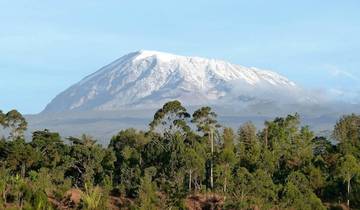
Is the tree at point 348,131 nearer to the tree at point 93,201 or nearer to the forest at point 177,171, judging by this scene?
the forest at point 177,171

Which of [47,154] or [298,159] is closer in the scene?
[47,154]

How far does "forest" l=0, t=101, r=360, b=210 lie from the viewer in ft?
156

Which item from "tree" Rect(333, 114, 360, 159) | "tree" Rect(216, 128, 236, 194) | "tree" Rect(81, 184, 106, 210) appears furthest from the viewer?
"tree" Rect(333, 114, 360, 159)

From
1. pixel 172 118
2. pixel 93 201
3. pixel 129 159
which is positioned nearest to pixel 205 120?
pixel 172 118

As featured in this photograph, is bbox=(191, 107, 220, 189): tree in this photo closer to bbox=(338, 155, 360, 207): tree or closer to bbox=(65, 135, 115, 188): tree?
bbox=(65, 135, 115, 188): tree

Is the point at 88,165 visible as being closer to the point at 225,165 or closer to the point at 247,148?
the point at 225,165

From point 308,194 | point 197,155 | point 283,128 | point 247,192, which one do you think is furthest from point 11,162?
point 283,128

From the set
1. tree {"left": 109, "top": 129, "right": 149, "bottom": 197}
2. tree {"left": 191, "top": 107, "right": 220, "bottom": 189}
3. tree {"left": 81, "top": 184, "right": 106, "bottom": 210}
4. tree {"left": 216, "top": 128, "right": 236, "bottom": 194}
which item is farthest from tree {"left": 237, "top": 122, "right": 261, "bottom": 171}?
tree {"left": 81, "top": 184, "right": 106, "bottom": 210}

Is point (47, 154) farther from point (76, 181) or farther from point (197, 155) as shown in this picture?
point (197, 155)

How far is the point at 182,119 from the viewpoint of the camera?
216ft

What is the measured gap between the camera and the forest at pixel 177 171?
47469 millimetres

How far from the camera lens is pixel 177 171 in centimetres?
5462

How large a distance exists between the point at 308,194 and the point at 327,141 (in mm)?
25991

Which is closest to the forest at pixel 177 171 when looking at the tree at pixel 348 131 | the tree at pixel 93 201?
the tree at pixel 93 201
